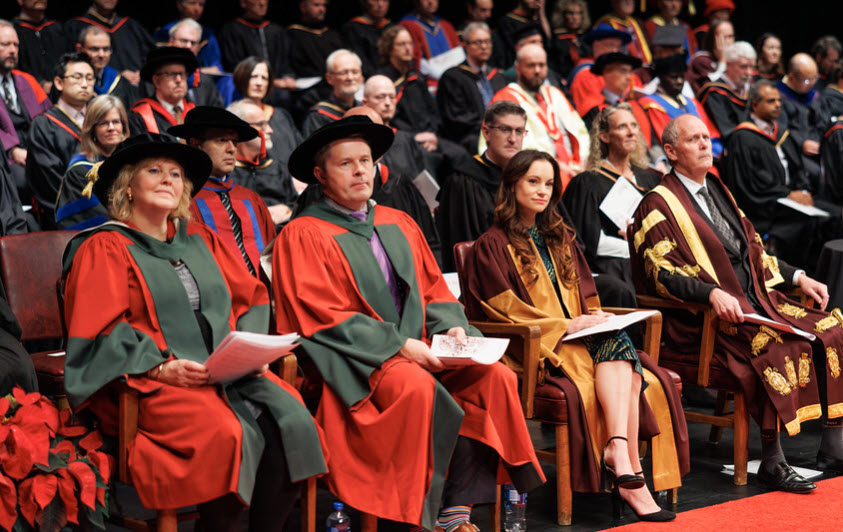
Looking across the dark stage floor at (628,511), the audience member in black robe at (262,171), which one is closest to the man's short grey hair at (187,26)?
the audience member in black robe at (262,171)

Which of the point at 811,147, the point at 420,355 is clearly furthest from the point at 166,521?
the point at 811,147

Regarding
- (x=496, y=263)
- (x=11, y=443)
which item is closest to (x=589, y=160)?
(x=496, y=263)

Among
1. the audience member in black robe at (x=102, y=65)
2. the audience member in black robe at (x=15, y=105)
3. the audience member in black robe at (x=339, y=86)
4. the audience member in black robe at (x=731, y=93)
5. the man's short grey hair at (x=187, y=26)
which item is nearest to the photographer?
the audience member in black robe at (x=15, y=105)

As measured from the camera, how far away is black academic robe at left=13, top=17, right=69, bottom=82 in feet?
25.1

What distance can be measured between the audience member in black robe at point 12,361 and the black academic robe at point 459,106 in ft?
16.6

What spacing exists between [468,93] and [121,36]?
2.87 metres

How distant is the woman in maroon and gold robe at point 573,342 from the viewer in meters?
3.88

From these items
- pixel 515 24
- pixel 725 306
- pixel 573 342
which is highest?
pixel 515 24

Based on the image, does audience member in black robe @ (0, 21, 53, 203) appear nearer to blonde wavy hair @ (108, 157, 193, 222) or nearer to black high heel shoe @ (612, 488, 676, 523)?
blonde wavy hair @ (108, 157, 193, 222)

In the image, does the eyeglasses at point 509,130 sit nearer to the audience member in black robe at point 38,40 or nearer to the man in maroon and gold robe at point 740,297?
the man in maroon and gold robe at point 740,297

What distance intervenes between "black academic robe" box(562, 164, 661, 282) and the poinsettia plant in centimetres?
338

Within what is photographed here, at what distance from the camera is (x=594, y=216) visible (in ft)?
19.4

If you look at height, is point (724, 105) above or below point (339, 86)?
below

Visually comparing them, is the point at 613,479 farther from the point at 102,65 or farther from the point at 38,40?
the point at 38,40
